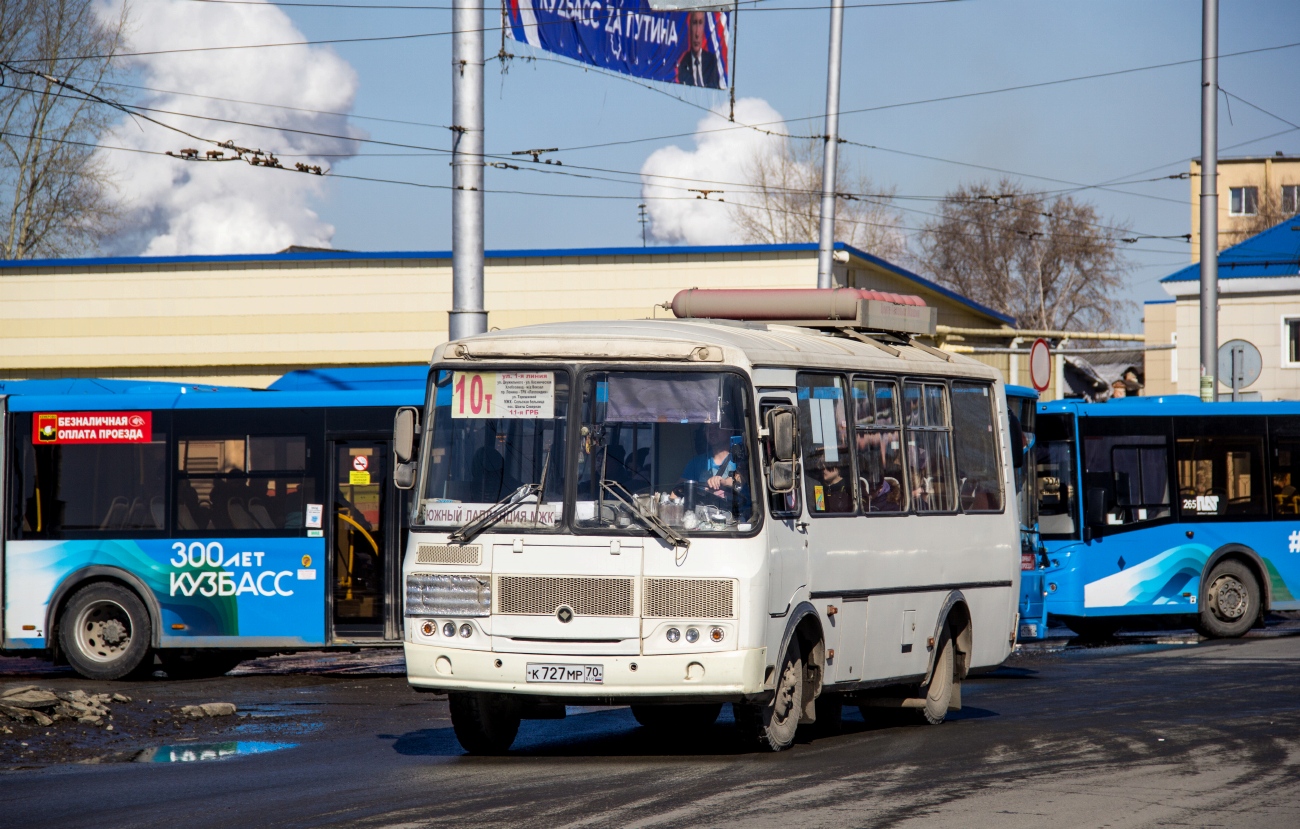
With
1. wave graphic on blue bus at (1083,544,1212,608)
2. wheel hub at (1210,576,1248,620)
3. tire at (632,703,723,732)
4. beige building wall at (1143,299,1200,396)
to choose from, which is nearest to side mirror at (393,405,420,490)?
tire at (632,703,723,732)

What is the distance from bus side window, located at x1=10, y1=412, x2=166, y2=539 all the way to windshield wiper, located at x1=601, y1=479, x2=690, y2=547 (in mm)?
8578

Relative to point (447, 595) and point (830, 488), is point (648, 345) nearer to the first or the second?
point (830, 488)

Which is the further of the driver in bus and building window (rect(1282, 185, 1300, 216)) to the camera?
building window (rect(1282, 185, 1300, 216))

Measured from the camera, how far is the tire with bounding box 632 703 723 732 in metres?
12.0

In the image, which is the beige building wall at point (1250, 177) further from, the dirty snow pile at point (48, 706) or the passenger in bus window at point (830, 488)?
the dirty snow pile at point (48, 706)

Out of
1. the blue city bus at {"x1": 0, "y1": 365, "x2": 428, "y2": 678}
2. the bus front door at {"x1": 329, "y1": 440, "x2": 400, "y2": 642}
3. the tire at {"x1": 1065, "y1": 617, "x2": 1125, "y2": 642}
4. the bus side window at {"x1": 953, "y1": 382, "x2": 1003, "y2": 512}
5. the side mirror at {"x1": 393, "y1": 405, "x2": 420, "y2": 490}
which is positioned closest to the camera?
the side mirror at {"x1": 393, "y1": 405, "x2": 420, "y2": 490}

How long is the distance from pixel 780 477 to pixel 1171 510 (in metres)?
12.6

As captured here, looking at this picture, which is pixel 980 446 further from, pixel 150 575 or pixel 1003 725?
pixel 150 575

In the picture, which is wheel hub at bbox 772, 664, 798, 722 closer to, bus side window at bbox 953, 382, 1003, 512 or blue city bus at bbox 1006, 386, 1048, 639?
bus side window at bbox 953, 382, 1003, 512

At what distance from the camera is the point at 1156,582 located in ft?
68.3

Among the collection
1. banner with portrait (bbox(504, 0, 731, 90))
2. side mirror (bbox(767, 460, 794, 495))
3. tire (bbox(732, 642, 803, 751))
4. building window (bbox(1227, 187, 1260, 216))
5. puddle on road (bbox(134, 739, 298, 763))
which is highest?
building window (bbox(1227, 187, 1260, 216))

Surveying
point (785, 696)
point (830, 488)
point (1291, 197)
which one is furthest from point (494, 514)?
point (1291, 197)

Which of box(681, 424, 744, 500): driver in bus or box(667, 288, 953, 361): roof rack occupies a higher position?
box(667, 288, 953, 361): roof rack

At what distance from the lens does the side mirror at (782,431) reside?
972cm
